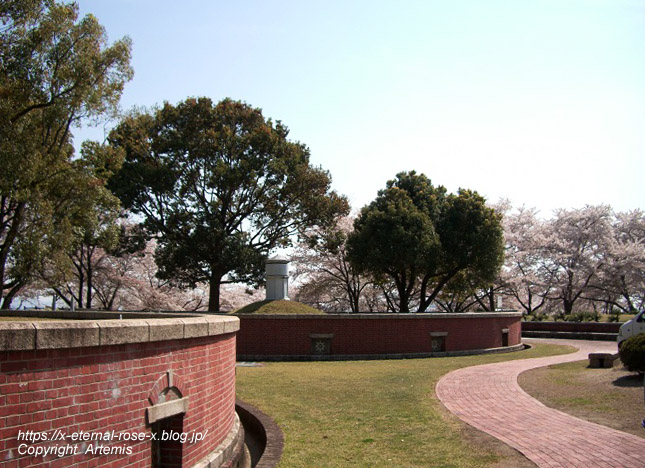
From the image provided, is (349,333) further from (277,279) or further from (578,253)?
(578,253)

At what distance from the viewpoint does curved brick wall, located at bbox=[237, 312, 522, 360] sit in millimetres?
20031

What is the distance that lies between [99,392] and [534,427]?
6.65 metres

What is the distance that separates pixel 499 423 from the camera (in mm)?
9367

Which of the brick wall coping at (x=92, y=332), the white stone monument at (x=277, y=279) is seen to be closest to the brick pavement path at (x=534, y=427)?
the brick wall coping at (x=92, y=332)

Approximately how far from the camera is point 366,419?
9977 millimetres

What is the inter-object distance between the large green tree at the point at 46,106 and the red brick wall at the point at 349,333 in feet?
22.8

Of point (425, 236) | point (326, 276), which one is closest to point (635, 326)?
point (425, 236)

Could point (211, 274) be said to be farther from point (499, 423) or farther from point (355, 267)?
point (499, 423)

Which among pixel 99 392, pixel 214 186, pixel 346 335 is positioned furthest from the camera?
pixel 214 186

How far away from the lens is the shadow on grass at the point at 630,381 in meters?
12.2

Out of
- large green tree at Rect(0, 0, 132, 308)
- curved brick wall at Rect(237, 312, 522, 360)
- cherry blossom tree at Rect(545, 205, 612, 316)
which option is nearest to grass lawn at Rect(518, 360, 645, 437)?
curved brick wall at Rect(237, 312, 522, 360)

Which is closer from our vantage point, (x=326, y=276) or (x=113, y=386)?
(x=113, y=386)

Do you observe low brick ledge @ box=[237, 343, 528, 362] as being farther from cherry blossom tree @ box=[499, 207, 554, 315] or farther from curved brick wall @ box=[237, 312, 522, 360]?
cherry blossom tree @ box=[499, 207, 554, 315]

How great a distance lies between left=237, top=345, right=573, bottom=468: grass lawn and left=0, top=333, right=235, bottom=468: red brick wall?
1.67 m
